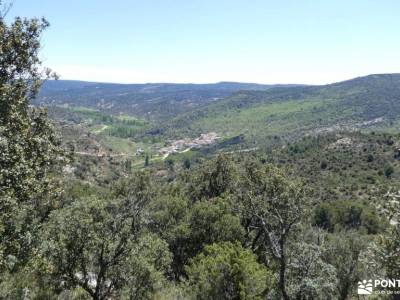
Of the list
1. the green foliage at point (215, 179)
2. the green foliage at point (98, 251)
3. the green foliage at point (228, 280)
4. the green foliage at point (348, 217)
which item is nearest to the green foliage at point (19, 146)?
the green foliage at point (98, 251)

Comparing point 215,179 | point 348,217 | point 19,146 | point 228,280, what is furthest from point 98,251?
point 348,217

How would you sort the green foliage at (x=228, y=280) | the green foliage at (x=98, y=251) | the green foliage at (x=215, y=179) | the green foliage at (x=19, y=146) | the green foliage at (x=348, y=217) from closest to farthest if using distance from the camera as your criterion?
the green foliage at (x=19, y=146)
the green foliage at (x=98, y=251)
the green foliage at (x=228, y=280)
the green foliage at (x=215, y=179)
the green foliage at (x=348, y=217)

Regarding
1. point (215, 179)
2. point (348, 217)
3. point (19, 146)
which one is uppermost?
point (19, 146)

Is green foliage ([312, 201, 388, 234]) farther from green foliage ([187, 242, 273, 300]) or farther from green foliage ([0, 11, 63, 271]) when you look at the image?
green foliage ([0, 11, 63, 271])

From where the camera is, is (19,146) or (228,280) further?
(228,280)

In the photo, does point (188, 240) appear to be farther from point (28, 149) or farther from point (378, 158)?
point (378, 158)

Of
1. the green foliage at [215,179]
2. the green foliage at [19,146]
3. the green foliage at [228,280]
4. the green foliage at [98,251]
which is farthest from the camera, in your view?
the green foliage at [215,179]

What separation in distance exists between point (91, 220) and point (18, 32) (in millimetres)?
14007

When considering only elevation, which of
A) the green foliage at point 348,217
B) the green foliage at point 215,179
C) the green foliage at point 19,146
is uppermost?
the green foliage at point 19,146

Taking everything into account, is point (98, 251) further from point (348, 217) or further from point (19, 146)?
point (348, 217)

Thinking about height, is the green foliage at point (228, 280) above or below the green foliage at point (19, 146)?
below

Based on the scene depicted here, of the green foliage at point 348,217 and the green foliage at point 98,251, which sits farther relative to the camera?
the green foliage at point 348,217

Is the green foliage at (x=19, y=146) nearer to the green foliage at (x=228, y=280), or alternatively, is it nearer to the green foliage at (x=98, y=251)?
the green foliage at (x=98, y=251)

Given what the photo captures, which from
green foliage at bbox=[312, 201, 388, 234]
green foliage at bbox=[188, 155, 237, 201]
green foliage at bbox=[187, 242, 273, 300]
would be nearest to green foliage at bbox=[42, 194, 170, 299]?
green foliage at bbox=[187, 242, 273, 300]
